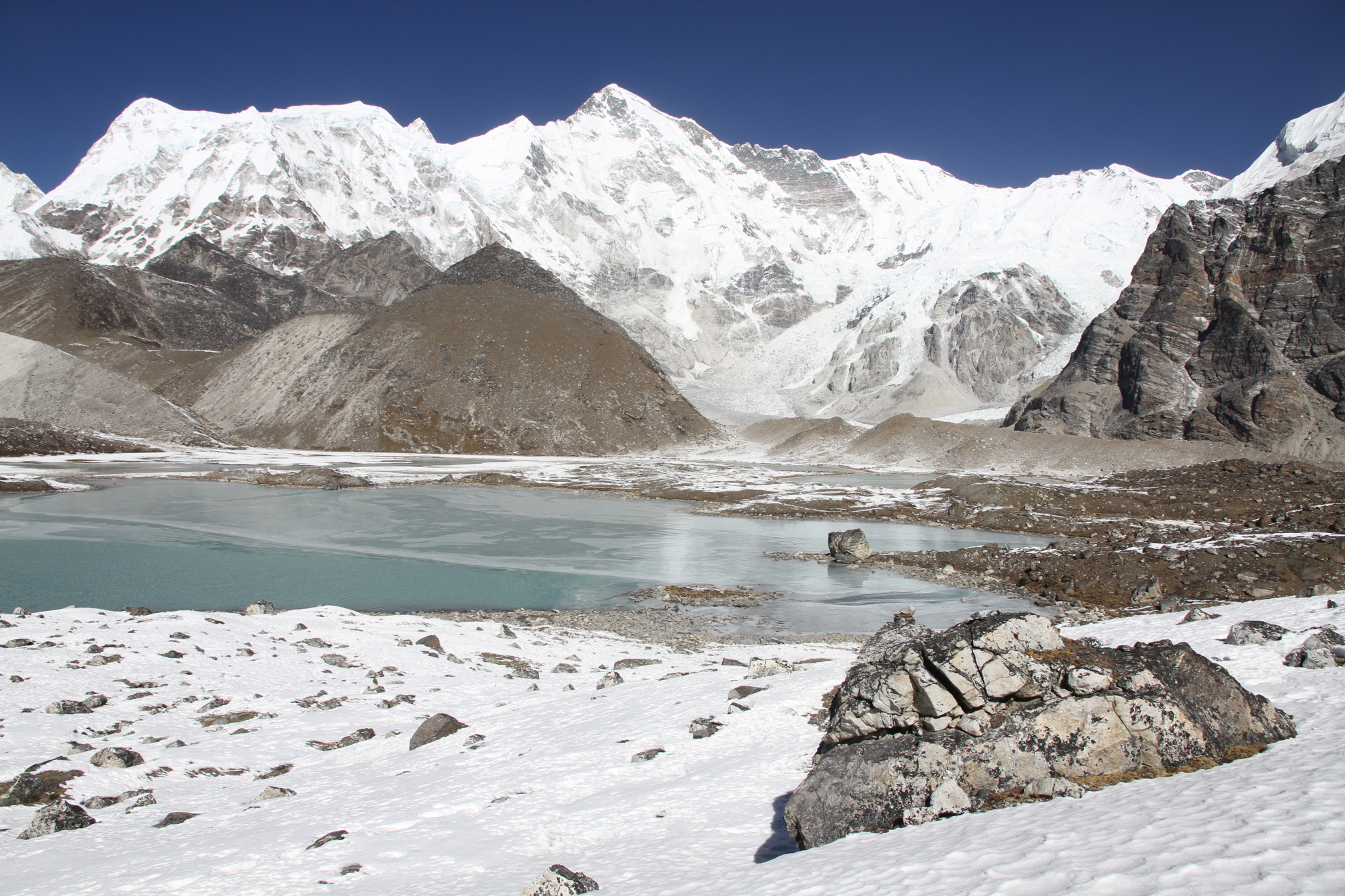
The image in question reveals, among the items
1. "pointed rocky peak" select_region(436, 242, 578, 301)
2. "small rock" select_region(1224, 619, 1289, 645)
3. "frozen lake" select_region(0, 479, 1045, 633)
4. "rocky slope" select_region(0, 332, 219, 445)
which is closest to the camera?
"small rock" select_region(1224, 619, 1289, 645)

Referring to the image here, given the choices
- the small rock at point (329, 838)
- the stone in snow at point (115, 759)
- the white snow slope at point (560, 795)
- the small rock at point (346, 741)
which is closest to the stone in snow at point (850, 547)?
the white snow slope at point (560, 795)

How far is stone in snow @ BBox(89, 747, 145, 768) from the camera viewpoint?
684 cm

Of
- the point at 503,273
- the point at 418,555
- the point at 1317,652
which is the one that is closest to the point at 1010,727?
the point at 1317,652

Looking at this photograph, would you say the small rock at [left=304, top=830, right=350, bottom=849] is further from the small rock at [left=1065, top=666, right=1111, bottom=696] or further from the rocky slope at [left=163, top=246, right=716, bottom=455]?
the rocky slope at [left=163, top=246, right=716, bottom=455]

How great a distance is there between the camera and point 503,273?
98.2 metres

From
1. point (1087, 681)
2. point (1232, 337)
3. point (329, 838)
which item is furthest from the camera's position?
point (1232, 337)

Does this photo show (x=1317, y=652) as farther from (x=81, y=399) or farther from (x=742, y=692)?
(x=81, y=399)

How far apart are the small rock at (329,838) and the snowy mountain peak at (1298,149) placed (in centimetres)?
16361

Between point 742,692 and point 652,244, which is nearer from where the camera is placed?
point 742,692

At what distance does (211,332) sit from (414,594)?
121 m

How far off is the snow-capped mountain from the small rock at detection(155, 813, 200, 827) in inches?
4781

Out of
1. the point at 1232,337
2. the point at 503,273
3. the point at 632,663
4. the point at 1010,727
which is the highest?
the point at 503,273

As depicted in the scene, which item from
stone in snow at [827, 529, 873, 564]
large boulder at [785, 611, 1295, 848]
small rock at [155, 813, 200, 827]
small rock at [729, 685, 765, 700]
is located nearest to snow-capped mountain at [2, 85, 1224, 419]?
stone in snow at [827, 529, 873, 564]

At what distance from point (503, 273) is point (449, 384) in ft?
94.8
